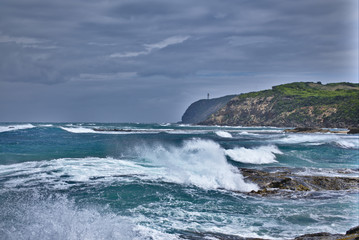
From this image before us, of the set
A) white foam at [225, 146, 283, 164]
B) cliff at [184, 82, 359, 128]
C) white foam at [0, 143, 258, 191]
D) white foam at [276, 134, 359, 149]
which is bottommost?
white foam at [276, 134, 359, 149]

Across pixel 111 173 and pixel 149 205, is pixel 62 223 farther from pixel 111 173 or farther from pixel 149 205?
pixel 111 173

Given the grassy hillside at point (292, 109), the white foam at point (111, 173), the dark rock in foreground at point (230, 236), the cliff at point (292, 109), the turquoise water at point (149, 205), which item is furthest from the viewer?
the grassy hillside at point (292, 109)

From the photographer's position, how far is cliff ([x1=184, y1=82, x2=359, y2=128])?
115312 millimetres

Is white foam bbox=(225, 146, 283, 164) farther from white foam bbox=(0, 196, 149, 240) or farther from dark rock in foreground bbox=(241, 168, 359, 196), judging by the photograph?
white foam bbox=(0, 196, 149, 240)

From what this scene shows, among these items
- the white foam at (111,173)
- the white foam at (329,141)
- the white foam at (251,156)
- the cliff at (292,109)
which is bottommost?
the white foam at (329,141)

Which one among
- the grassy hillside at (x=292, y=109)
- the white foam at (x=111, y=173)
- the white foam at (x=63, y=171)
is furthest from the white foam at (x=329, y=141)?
the grassy hillside at (x=292, y=109)

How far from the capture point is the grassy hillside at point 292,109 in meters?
116

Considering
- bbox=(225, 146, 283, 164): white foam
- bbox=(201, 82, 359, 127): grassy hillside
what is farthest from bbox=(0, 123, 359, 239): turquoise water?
bbox=(201, 82, 359, 127): grassy hillside

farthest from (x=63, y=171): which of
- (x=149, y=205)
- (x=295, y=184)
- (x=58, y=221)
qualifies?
(x=295, y=184)

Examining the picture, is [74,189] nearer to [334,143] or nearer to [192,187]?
[192,187]

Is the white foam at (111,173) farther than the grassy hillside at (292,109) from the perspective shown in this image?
No

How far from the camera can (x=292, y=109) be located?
138 m

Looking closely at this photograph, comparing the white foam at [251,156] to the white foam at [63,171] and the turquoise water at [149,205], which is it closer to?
the turquoise water at [149,205]

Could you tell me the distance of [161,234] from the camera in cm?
884
